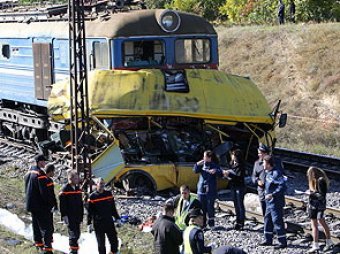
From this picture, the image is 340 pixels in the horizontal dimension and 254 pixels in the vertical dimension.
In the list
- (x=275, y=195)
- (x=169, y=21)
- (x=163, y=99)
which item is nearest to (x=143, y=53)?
(x=169, y=21)

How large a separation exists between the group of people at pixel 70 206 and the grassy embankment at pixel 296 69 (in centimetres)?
1185

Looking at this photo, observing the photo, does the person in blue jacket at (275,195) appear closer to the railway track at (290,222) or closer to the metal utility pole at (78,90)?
the railway track at (290,222)

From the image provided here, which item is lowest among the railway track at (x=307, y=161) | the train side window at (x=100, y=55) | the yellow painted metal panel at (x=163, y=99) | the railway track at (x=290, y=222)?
the railway track at (x=307, y=161)

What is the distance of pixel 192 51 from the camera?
17.1m

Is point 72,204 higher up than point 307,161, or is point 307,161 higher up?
point 72,204

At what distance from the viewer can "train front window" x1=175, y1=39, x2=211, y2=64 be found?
16.9 m

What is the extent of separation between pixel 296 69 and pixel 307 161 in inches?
472

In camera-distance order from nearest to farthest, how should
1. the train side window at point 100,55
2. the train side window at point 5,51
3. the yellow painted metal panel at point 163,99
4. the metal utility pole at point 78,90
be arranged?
the metal utility pole at point 78,90, the yellow painted metal panel at point 163,99, the train side window at point 100,55, the train side window at point 5,51

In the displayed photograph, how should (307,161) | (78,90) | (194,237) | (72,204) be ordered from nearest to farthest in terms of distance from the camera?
1. (194,237)
2. (72,204)
3. (78,90)
4. (307,161)

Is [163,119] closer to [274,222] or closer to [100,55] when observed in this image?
[100,55]

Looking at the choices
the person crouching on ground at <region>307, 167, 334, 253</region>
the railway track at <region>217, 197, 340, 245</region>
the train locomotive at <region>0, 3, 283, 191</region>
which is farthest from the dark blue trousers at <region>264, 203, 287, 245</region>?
the train locomotive at <region>0, 3, 283, 191</region>

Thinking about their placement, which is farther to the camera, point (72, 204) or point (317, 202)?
point (317, 202)

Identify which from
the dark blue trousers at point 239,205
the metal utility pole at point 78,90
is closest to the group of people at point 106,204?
the dark blue trousers at point 239,205

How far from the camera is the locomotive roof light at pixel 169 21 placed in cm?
1656
